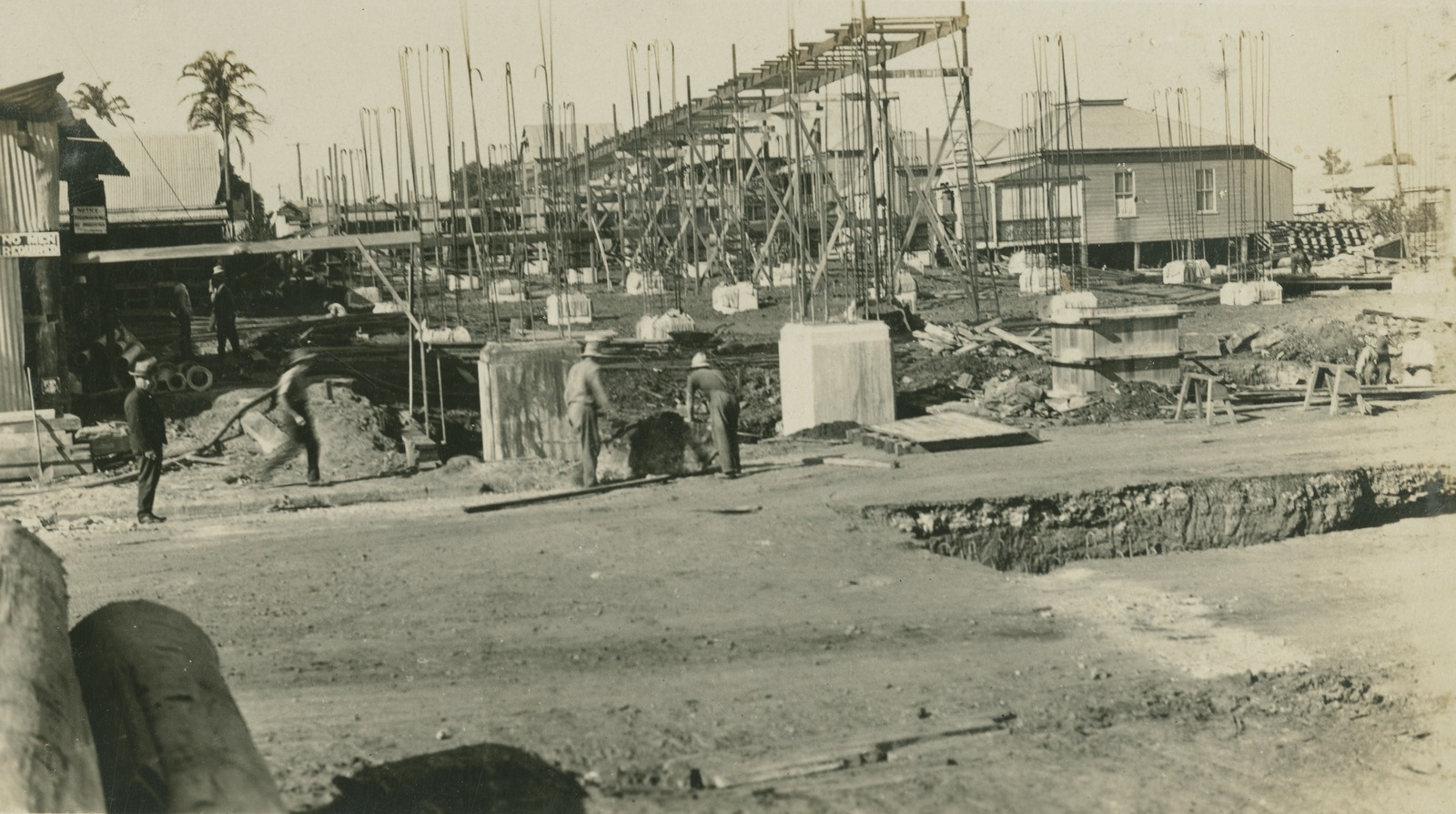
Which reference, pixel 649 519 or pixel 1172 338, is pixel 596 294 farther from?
A: pixel 649 519

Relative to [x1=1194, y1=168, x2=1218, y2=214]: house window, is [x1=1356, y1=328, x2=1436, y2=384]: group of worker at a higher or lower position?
lower

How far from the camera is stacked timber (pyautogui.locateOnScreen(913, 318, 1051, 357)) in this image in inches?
875

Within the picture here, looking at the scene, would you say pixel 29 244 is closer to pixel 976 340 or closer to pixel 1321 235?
pixel 976 340

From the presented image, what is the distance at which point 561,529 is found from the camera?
11664 mm

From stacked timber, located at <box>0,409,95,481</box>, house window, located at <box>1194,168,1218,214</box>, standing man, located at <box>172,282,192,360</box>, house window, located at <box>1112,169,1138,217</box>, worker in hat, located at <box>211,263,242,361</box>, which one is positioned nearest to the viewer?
stacked timber, located at <box>0,409,95,481</box>

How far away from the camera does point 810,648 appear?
8.31m

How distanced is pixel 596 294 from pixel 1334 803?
31.9 meters

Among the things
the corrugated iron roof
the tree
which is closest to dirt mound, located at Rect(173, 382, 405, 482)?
the corrugated iron roof

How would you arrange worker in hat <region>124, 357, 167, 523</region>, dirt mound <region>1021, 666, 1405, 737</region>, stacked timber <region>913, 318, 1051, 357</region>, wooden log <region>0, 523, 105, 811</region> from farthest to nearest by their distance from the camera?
1. stacked timber <region>913, 318, 1051, 357</region>
2. worker in hat <region>124, 357, 167, 523</region>
3. dirt mound <region>1021, 666, 1405, 737</region>
4. wooden log <region>0, 523, 105, 811</region>

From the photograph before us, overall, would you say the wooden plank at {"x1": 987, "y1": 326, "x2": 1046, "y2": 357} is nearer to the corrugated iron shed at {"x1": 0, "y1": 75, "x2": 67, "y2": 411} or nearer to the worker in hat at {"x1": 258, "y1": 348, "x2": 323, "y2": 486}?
the worker in hat at {"x1": 258, "y1": 348, "x2": 323, "y2": 486}

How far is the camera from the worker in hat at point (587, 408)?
1373 centimetres

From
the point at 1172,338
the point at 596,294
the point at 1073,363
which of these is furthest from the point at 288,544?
the point at 596,294

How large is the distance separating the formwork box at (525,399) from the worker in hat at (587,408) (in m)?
1.00

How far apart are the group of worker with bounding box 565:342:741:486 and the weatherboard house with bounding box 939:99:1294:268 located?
27.3 m
